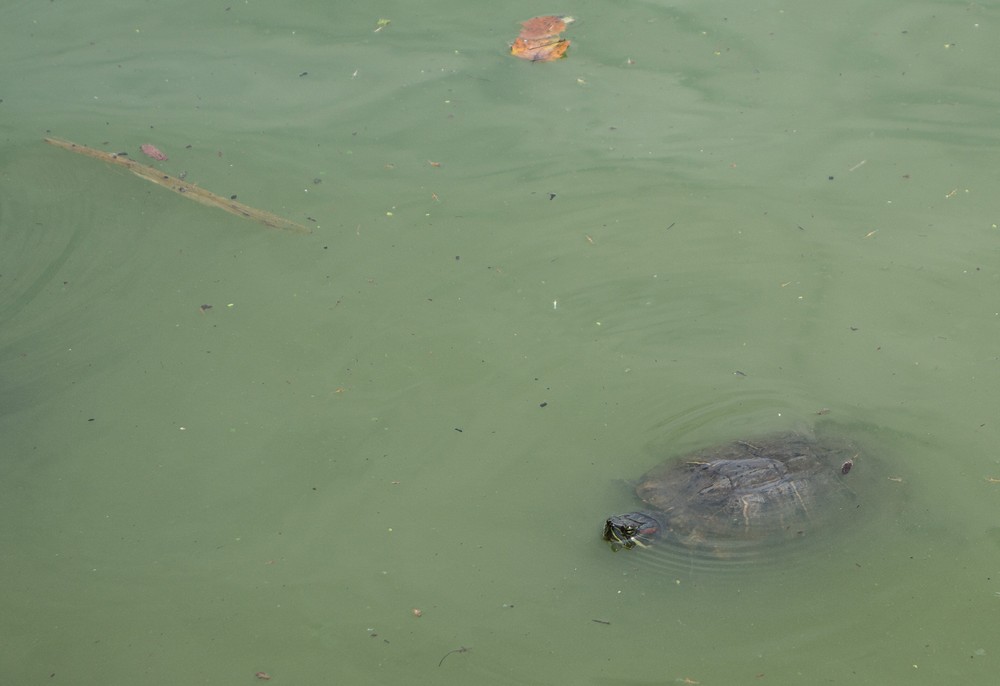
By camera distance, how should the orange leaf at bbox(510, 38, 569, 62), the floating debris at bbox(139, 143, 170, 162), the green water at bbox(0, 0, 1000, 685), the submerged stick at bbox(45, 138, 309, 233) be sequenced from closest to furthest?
1. the green water at bbox(0, 0, 1000, 685)
2. the submerged stick at bbox(45, 138, 309, 233)
3. the floating debris at bbox(139, 143, 170, 162)
4. the orange leaf at bbox(510, 38, 569, 62)

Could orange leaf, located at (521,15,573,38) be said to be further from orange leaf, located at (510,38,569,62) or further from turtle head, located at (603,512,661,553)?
turtle head, located at (603,512,661,553)

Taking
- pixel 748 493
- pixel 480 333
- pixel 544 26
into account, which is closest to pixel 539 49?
pixel 544 26

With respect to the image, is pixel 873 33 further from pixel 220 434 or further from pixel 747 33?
pixel 220 434

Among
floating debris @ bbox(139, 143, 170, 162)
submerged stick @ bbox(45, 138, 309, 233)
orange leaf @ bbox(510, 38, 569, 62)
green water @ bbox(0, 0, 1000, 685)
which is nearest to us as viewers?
green water @ bbox(0, 0, 1000, 685)

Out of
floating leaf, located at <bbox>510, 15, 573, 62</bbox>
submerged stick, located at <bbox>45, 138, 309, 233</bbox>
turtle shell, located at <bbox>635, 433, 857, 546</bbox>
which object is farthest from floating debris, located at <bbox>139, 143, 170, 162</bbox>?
turtle shell, located at <bbox>635, 433, 857, 546</bbox>

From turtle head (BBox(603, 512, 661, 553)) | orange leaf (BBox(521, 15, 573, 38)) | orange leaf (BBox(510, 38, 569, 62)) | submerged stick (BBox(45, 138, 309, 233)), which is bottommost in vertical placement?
turtle head (BBox(603, 512, 661, 553))

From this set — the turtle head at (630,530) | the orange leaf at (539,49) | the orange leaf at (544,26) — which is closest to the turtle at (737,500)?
the turtle head at (630,530)

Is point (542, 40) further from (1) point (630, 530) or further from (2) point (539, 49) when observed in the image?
(1) point (630, 530)

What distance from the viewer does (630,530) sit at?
2.56 m

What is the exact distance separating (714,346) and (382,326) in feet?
3.63

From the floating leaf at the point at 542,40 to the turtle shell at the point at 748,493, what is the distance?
2.14 meters

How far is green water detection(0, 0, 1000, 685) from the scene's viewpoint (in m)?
2.52

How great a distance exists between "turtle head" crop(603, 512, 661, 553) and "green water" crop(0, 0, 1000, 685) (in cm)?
7

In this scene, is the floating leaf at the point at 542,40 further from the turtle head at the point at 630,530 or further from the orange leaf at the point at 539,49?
the turtle head at the point at 630,530
